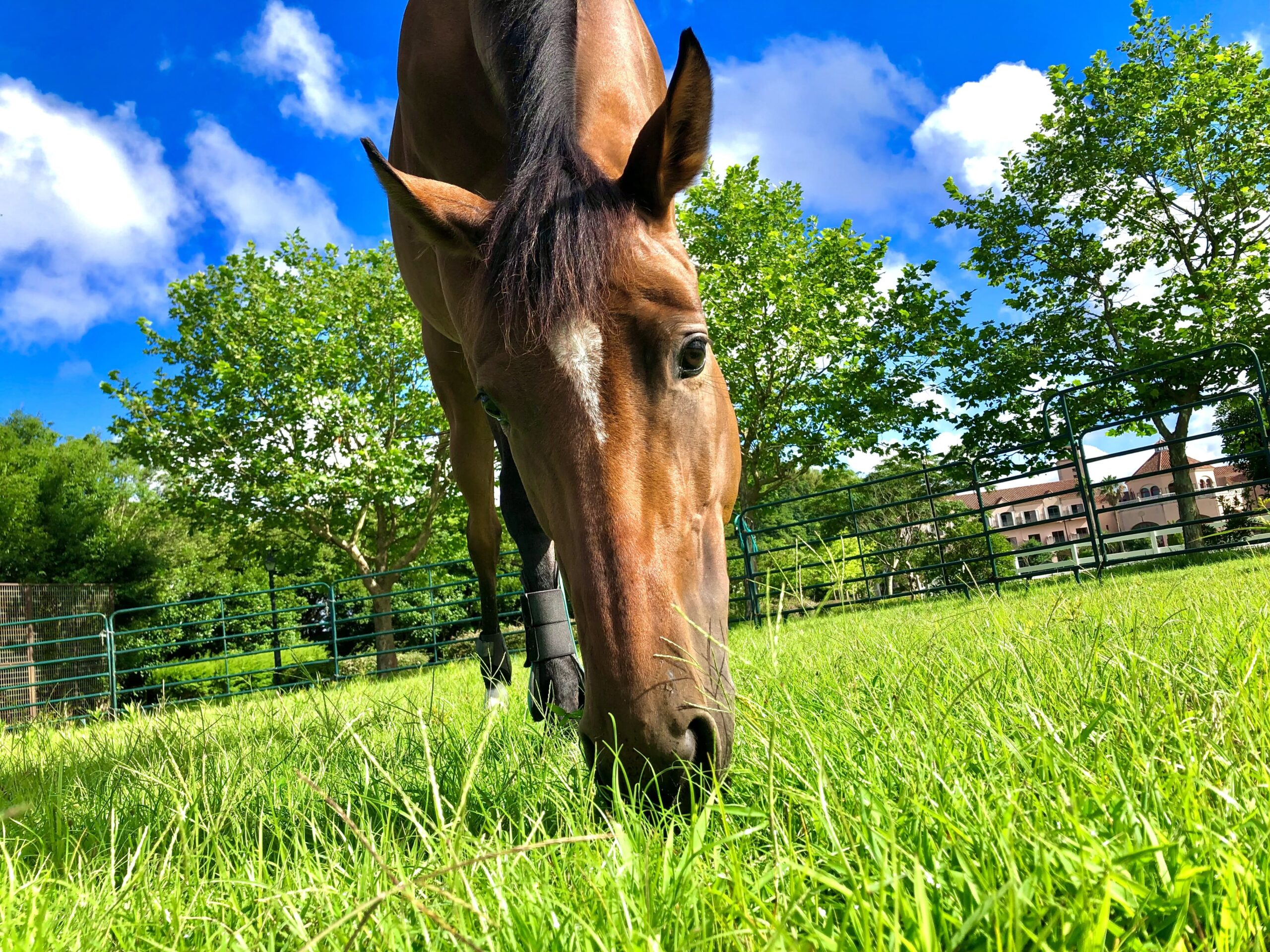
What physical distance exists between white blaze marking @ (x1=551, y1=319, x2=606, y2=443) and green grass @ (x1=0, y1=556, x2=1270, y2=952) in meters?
0.68

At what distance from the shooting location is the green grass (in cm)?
69

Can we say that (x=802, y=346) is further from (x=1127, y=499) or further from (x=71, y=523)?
(x=71, y=523)

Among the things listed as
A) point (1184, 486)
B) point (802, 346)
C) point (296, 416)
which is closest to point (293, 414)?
point (296, 416)

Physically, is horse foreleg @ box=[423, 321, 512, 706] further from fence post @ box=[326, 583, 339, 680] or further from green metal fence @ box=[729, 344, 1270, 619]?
fence post @ box=[326, 583, 339, 680]

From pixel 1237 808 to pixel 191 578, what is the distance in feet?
102

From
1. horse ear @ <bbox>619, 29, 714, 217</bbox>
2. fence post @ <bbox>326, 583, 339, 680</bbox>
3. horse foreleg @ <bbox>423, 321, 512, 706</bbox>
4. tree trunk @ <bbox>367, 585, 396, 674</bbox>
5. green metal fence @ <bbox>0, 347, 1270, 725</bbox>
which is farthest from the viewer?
tree trunk @ <bbox>367, 585, 396, 674</bbox>

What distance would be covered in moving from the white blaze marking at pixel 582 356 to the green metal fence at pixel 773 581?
0.58m

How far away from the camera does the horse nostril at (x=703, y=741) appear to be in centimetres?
132

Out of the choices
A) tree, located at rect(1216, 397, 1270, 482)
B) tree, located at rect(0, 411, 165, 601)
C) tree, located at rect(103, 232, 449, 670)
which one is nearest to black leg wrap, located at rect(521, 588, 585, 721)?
tree, located at rect(1216, 397, 1270, 482)

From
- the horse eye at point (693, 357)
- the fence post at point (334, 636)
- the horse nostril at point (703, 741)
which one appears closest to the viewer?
the horse nostril at point (703, 741)

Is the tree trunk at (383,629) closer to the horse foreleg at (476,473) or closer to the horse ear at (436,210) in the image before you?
the horse foreleg at (476,473)

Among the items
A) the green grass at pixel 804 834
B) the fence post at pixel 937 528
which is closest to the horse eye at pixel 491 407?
the green grass at pixel 804 834

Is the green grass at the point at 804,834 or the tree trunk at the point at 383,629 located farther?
the tree trunk at the point at 383,629

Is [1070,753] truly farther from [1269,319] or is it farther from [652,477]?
[1269,319]
